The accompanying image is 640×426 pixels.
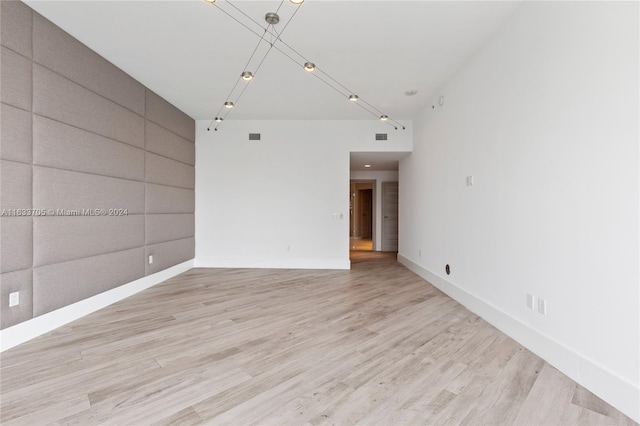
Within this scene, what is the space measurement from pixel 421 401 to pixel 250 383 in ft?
3.66

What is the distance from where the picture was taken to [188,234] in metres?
5.89

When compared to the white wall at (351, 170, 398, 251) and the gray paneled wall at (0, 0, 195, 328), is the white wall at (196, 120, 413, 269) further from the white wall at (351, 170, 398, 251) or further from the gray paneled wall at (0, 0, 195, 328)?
the white wall at (351, 170, 398, 251)

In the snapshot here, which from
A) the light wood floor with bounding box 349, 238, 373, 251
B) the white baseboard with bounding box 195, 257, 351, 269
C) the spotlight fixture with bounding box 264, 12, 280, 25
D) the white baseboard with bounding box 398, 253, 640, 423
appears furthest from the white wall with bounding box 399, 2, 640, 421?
the light wood floor with bounding box 349, 238, 373, 251

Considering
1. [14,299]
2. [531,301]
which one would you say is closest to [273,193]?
[14,299]

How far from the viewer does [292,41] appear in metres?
3.29

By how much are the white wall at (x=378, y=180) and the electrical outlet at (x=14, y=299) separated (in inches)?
300

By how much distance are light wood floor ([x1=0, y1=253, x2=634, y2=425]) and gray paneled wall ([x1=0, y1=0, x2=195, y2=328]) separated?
0.59m

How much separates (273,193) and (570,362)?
5.15 meters

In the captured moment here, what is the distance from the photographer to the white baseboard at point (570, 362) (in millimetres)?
1762

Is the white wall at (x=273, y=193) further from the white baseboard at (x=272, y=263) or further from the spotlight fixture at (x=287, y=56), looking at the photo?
the spotlight fixture at (x=287, y=56)

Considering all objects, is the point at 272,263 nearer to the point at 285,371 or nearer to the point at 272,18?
the point at 285,371

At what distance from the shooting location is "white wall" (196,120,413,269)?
20.3 ft

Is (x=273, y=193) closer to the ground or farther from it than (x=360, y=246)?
farther from it

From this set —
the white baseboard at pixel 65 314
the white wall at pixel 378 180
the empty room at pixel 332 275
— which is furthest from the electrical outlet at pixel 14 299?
the white wall at pixel 378 180
